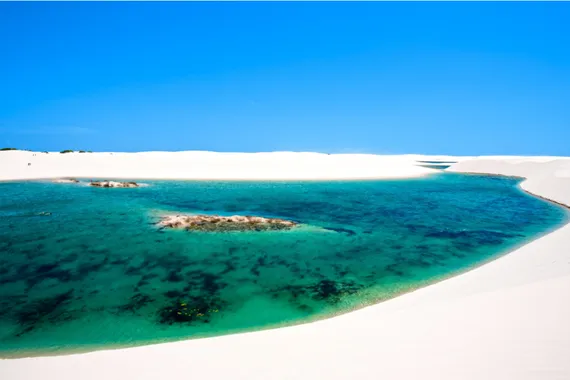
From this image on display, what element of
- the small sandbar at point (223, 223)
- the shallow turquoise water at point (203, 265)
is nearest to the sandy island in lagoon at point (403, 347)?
the shallow turquoise water at point (203, 265)

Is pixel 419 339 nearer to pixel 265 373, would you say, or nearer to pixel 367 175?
pixel 265 373

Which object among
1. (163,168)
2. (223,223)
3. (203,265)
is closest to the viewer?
(203,265)

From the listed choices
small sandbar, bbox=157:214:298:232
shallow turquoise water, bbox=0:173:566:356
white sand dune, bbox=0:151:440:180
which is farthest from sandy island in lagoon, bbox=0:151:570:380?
white sand dune, bbox=0:151:440:180

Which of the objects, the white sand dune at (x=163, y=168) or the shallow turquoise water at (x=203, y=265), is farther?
the white sand dune at (x=163, y=168)

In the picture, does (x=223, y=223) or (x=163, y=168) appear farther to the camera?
(x=163, y=168)

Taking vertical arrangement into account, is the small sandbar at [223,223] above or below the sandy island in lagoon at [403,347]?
above

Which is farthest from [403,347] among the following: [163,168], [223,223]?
[163,168]

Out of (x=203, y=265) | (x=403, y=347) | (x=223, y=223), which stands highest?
(x=223, y=223)

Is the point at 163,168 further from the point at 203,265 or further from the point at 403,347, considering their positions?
the point at 403,347

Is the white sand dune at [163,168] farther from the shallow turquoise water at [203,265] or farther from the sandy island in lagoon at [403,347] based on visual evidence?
the sandy island in lagoon at [403,347]
